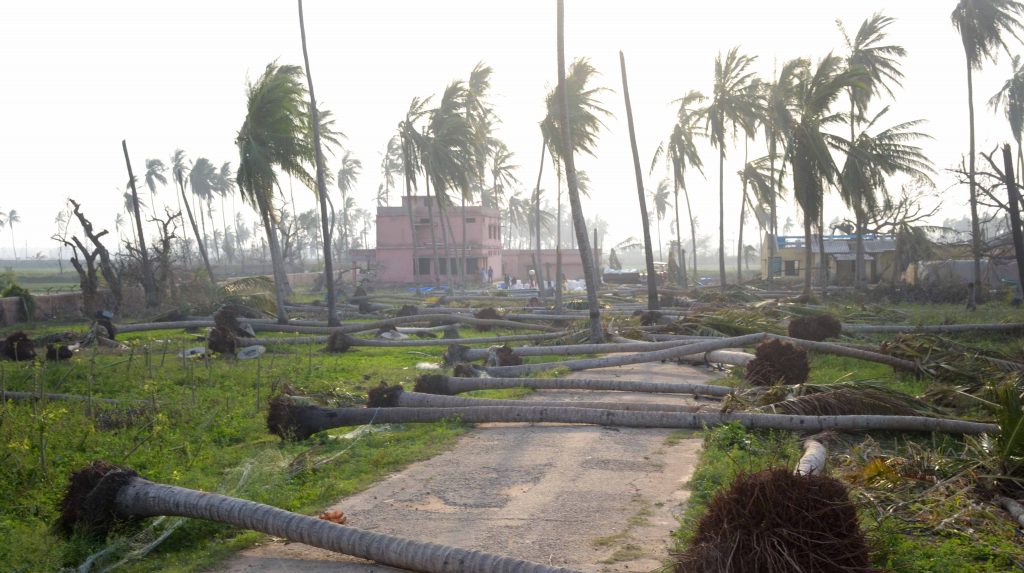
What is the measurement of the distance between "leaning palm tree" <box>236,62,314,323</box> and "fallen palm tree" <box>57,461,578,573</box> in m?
17.4

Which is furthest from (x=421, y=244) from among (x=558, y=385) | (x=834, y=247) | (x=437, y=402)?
(x=437, y=402)

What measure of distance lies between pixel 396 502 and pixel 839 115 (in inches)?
978

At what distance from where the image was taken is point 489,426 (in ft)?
31.3

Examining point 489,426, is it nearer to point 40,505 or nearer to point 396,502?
point 396,502

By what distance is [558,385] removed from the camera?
11.4m

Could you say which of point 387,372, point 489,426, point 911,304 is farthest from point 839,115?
point 489,426

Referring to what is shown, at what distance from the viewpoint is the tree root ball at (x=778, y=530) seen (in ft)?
13.1

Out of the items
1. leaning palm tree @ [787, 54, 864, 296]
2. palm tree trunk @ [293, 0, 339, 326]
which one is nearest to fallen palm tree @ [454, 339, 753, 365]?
palm tree trunk @ [293, 0, 339, 326]

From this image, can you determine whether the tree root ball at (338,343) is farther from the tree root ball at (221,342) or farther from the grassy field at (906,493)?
the grassy field at (906,493)

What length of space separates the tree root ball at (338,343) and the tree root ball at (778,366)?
10.1m

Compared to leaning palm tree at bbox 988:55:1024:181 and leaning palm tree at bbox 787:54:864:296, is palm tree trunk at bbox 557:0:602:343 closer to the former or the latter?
leaning palm tree at bbox 787:54:864:296

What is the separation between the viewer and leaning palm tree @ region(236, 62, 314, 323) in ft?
75.0

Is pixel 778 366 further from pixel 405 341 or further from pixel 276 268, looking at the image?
pixel 276 268

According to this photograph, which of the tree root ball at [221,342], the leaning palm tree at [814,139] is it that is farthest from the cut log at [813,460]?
the leaning palm tree at [814,139]
